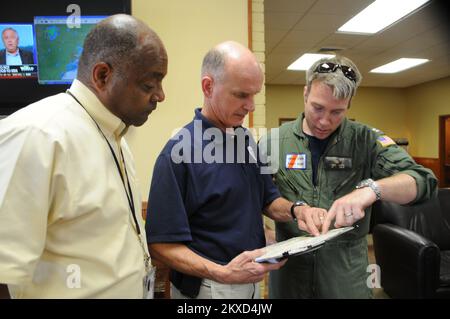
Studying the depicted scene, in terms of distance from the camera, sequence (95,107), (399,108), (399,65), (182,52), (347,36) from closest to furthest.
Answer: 1. (95,107)
2. (182,52)
3. (347,36)
4. (399,65)
5. (399,108)

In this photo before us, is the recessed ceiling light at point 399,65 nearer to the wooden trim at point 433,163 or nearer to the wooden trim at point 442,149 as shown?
the wooden trim at point 442,149

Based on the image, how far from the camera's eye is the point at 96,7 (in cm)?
222

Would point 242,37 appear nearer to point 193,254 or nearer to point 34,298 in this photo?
point 193,254

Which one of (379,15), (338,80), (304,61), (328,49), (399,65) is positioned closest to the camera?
(338,80)

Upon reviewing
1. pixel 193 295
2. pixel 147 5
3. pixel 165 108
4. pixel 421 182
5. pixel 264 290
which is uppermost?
pixel 147 5

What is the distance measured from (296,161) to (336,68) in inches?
A: 16.2

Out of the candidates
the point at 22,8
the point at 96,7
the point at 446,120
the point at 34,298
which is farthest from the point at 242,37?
the point at 446,120

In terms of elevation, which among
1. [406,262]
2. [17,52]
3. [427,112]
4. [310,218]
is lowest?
[406,262]

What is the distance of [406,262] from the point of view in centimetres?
283

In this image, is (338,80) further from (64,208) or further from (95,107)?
(64,208)

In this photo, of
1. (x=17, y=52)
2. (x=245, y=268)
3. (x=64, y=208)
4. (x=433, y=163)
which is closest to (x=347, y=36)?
(x=17, y=52)

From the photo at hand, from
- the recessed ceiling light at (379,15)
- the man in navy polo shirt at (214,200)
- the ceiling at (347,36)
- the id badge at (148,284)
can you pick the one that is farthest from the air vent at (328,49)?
the id badge at (148,284)

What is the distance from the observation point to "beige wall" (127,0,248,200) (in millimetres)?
2475

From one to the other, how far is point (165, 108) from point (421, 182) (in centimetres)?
178
